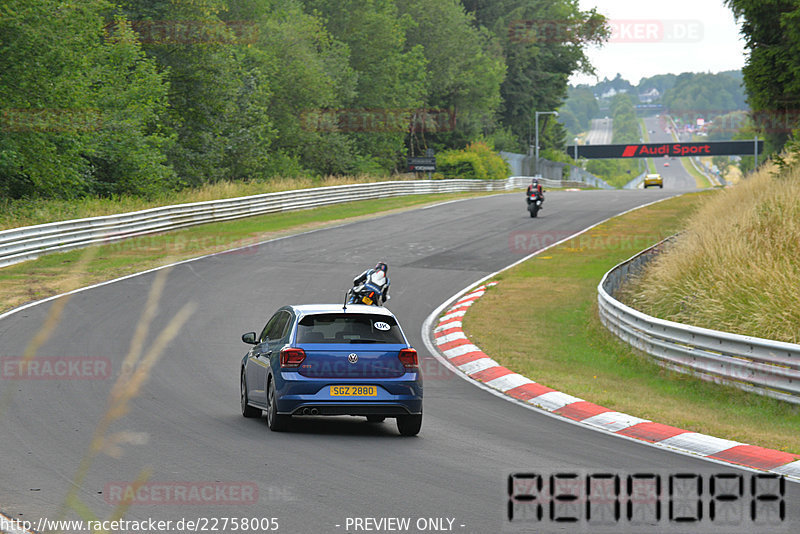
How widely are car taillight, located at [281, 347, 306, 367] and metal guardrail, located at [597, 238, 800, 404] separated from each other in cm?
601

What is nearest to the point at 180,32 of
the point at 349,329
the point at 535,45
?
the point at 349,329

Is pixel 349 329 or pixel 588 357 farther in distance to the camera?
pixel 588 357

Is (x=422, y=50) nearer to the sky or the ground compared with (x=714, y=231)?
nearer to the sky

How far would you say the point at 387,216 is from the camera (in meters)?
39.5

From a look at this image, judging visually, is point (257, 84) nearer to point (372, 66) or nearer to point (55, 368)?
point (372, 66)

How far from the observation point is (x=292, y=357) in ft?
33.6

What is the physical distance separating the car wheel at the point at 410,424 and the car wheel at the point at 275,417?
3.91 feet

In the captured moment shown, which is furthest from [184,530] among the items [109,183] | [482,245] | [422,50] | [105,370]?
[422,50]

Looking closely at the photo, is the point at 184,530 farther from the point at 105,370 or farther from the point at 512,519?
the point at 105,370

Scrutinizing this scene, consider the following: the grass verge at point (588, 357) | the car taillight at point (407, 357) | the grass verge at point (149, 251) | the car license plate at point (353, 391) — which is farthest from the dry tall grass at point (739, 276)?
the grass verge at point (149, 251)

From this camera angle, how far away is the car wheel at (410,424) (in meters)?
10.2

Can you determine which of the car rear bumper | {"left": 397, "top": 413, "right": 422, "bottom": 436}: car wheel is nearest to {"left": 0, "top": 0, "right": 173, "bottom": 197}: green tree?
the car rear bumper

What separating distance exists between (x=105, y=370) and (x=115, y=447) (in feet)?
16.1

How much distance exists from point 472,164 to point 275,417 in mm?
65594
